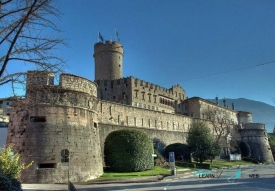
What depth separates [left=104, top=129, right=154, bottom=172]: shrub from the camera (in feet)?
85.7

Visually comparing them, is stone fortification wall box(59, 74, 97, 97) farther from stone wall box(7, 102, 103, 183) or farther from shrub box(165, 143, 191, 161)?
shrub box(165, 143, 191, 161)

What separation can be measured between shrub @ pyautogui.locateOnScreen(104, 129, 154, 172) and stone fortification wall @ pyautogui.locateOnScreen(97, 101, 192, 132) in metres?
3.79

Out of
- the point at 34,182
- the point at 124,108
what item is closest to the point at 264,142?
the point at 124,108

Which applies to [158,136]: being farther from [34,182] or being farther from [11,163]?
[11,163]

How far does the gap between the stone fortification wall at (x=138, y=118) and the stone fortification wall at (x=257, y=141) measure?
24.1m

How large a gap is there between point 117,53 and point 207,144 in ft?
96.2

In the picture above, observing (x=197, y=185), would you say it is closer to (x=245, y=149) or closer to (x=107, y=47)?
(x=107, y=47)

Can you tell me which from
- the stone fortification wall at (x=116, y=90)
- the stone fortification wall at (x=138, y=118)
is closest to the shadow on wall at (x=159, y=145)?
the stone fortification wall at (x=138, y=118)

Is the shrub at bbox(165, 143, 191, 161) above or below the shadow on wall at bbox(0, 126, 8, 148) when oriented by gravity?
below

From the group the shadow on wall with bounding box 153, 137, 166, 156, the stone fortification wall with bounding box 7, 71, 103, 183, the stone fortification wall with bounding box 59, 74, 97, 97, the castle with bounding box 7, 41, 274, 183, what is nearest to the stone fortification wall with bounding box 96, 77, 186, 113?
the shadow on wall with bounding box 153, 137, 166, 156

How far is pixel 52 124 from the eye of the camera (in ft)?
68.5

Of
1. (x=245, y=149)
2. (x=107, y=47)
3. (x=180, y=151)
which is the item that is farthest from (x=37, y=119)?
(x=245, y=149)

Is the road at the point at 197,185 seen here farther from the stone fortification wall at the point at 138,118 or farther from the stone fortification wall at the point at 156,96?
the stone fortification wall at the point at 156,96

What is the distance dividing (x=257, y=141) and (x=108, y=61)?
1564 inches
